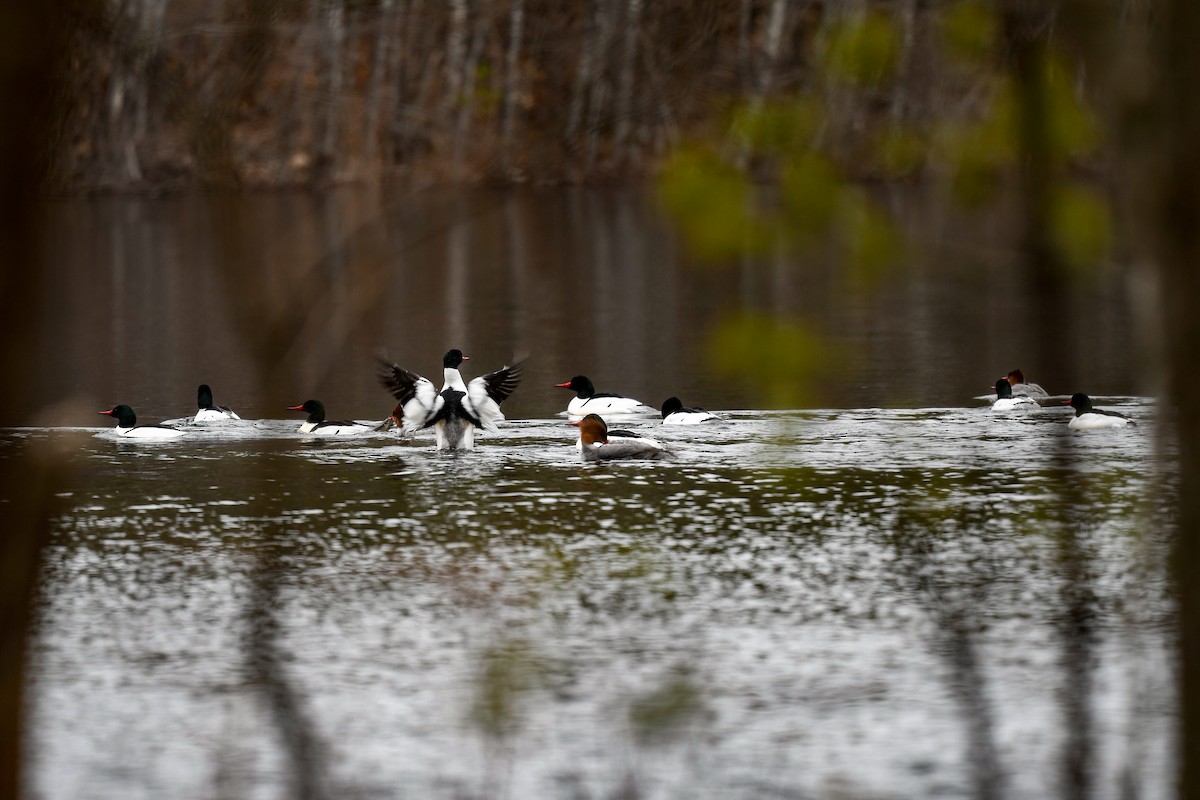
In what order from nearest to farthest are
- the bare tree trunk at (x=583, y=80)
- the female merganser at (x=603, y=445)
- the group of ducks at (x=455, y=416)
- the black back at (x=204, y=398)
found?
the bare tree trunk at (x=583, y=80), the female merganser at (x=603, y=445), the group of ducks at (x=455, y=416), the black back at (x=204, y=398)

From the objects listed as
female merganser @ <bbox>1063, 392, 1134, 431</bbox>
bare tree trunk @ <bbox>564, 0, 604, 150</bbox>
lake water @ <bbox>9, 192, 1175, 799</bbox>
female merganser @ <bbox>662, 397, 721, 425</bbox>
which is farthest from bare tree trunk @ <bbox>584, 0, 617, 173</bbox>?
female merganser @ <bbox>662, 397, 721, 425</bbox>

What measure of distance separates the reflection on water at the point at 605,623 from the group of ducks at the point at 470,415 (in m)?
0.31

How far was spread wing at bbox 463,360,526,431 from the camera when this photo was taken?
17.9 m

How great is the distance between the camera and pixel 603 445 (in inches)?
656

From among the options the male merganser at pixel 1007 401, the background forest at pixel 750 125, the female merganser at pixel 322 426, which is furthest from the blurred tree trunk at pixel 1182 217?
the male merganser at pixel 1007 401

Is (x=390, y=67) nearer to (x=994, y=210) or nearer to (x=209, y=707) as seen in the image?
(x=994, y=210)

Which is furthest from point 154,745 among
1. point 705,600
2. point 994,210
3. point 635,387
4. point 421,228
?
point 635,387

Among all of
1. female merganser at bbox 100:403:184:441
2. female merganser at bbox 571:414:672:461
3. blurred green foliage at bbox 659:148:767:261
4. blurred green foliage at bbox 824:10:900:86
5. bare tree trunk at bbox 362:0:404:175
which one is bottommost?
female merganser at bbox 571:414:672:461

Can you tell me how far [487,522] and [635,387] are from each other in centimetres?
884

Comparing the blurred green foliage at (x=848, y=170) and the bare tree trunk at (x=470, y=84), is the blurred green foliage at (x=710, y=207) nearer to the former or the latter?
the blurred green foliage at (x=848, y=170)

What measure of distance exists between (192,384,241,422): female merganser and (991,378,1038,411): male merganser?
787 centimetres

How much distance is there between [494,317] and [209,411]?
12.0 meters

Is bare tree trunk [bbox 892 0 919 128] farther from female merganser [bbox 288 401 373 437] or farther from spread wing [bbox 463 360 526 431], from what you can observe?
female merganser [bbox 288 401 373 437]

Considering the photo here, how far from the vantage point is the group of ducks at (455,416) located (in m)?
16.8
